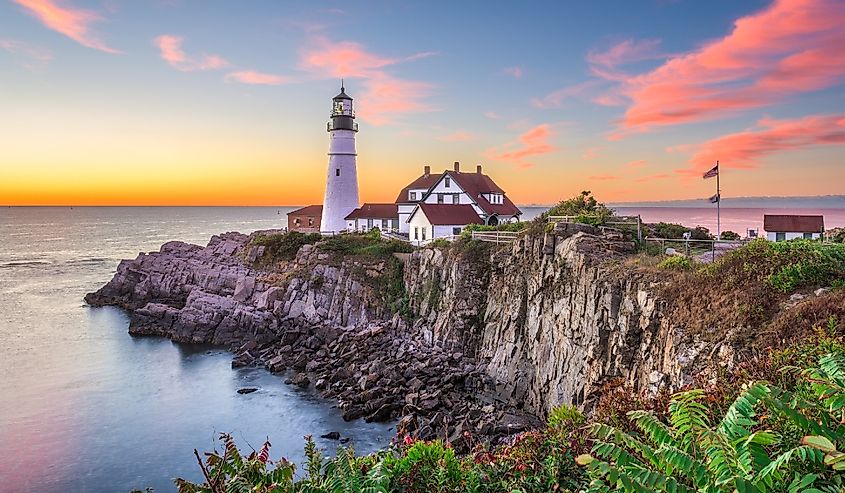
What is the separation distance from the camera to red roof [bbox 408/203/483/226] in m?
41.4

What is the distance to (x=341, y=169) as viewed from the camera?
5197cm

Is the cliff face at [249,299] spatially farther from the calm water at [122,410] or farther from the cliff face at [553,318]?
the cliff face at [553,318]

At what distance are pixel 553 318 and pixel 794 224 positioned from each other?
1560 cm

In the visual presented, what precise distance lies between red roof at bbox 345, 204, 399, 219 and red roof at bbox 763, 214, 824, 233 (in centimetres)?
3045

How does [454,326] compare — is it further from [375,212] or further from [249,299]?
[375,212]

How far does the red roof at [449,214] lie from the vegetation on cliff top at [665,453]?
102 feet

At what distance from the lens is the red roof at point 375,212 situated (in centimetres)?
5175

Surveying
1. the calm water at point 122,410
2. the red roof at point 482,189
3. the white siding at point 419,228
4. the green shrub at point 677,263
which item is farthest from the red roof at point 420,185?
the green shrub at point 677,263

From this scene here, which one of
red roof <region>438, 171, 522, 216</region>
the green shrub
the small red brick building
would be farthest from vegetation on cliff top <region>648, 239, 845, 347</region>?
the small red brick building

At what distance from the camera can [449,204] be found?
44.7 metres

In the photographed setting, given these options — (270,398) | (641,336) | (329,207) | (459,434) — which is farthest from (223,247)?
(641,336)

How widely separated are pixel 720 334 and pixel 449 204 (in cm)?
3163

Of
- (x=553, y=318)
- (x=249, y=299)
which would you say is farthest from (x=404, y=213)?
(x=553, y=318)

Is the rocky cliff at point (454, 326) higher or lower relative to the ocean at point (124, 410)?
higher
